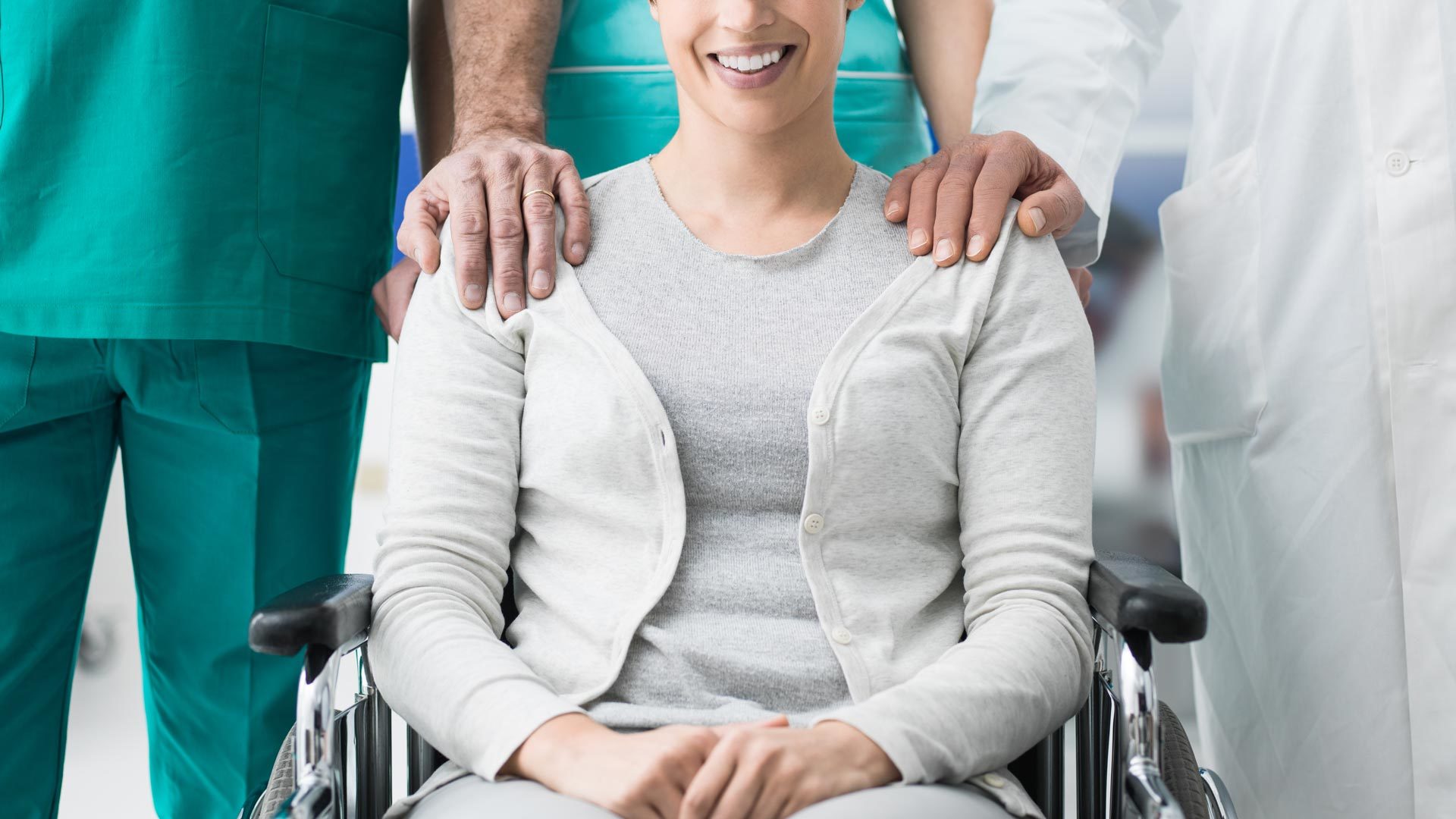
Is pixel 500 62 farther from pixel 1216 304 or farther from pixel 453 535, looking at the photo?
pixel 1216 304

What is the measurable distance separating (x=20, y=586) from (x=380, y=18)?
73 centimetres

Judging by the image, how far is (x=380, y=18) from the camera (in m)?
1.40

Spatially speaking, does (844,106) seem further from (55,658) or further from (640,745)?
(55,658)

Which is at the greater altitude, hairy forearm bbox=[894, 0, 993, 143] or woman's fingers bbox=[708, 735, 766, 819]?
hairy forearm bbox=[894, 0, 993, 143]

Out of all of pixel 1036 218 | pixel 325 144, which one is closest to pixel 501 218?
pixel 325 144

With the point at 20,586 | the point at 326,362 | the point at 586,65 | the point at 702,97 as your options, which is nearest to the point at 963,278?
the point at 702,97

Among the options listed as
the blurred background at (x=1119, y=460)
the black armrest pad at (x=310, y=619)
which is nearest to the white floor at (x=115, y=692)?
the blurred background at (x=1119, y=460)

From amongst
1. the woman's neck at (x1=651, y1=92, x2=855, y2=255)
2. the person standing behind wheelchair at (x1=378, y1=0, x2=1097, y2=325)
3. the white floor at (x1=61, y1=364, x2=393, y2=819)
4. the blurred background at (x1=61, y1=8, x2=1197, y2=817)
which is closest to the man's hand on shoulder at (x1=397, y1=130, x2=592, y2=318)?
the person standing behind wheelchair at (x1=378, y1=0, x2=1097, y2=325)

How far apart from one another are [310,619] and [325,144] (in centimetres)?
67

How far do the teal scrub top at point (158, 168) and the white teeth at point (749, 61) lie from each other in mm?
518

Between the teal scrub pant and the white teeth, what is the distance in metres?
0.61

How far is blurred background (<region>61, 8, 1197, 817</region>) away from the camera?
8.16 feet

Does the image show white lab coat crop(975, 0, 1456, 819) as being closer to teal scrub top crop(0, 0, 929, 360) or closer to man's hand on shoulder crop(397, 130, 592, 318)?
man's hand on shoulder crop(397, 130, 592, 318)

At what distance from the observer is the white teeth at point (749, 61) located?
1086mm
